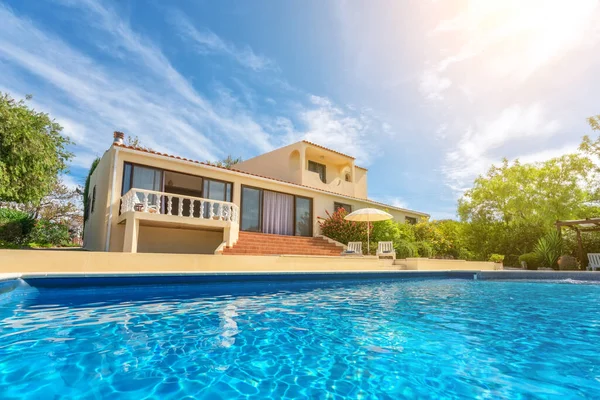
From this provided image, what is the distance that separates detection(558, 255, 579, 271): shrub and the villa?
30.9 ft

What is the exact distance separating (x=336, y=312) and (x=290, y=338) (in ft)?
5.92

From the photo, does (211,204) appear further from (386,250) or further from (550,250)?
(550,250)

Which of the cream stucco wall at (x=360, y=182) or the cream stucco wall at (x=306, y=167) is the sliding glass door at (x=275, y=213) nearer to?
the cream stucco wall at (x=306, y=167)

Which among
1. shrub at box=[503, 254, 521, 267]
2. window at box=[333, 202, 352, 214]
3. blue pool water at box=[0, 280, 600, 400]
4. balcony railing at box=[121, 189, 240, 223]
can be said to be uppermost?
window at box=[333, 202, 352, 214]

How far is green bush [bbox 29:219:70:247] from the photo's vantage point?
16031mm

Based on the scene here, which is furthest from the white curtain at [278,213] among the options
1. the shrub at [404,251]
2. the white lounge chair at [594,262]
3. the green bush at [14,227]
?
the white lounge chair at [594,262]

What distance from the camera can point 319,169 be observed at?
20.5 meters

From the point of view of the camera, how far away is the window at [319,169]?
2010 cm

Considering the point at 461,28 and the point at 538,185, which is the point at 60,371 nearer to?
the point at 461,28

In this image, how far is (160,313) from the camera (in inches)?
191

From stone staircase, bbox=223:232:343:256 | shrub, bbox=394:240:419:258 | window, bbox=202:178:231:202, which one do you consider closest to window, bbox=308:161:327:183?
stone staircase, bbox=223:232:343:256

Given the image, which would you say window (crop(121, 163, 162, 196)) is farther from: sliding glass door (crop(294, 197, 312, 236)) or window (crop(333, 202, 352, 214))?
window (crop(333, 202, 352, 214))

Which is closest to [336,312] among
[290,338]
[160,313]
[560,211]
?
[290,338]

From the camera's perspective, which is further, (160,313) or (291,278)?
(291,278)
